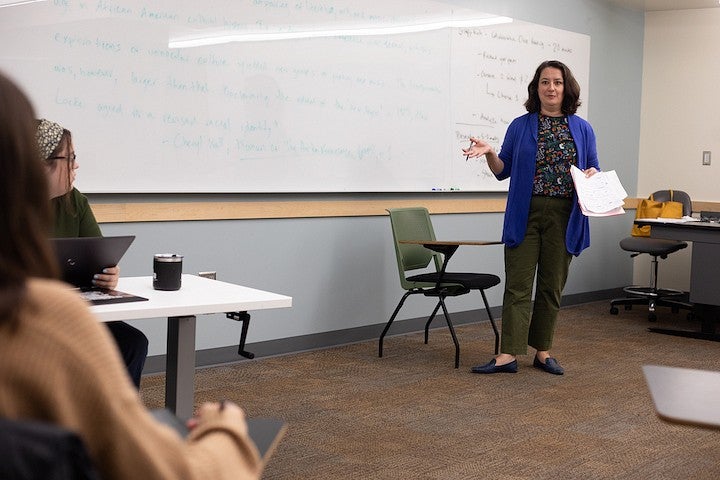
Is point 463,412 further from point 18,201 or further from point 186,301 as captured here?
point 18,201

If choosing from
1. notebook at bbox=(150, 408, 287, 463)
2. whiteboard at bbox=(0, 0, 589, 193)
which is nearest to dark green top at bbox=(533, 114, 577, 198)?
whiteboard at bbox=(0, 0, 589, 193)

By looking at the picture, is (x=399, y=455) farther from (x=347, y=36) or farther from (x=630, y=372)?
(x=347, y=36)

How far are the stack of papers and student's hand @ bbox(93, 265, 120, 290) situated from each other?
2.65 meters

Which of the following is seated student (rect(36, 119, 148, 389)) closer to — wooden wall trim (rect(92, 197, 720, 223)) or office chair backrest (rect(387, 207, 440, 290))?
wooden wall trim (rect(92, 197, 720, 223))

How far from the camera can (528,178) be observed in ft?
15.5

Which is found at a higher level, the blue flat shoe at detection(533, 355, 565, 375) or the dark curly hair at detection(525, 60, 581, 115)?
the dark curly hair at detection(525, 60, 581, 115)

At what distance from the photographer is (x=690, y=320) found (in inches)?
271

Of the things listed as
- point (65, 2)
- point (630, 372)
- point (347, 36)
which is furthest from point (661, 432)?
point (65, 2)

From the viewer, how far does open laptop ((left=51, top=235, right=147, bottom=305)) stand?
2445mm

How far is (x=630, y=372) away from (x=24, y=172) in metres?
4.45

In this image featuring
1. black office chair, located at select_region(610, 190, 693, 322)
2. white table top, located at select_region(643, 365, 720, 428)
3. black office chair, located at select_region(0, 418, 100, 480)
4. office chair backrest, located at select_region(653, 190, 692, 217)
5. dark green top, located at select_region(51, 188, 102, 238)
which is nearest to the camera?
black office chair, located at select_region(0, 418, 100, 480)

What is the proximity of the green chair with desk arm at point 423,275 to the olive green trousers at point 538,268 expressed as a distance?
0.70ft

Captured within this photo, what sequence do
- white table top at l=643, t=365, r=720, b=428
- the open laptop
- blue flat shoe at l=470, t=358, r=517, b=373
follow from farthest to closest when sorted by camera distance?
blue flat shoe at l=470, t=358, r=517, b=373 → the open laptop → white table top at l=643, t=365, r=720, b=428

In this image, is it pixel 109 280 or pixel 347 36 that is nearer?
pixel 109 280
